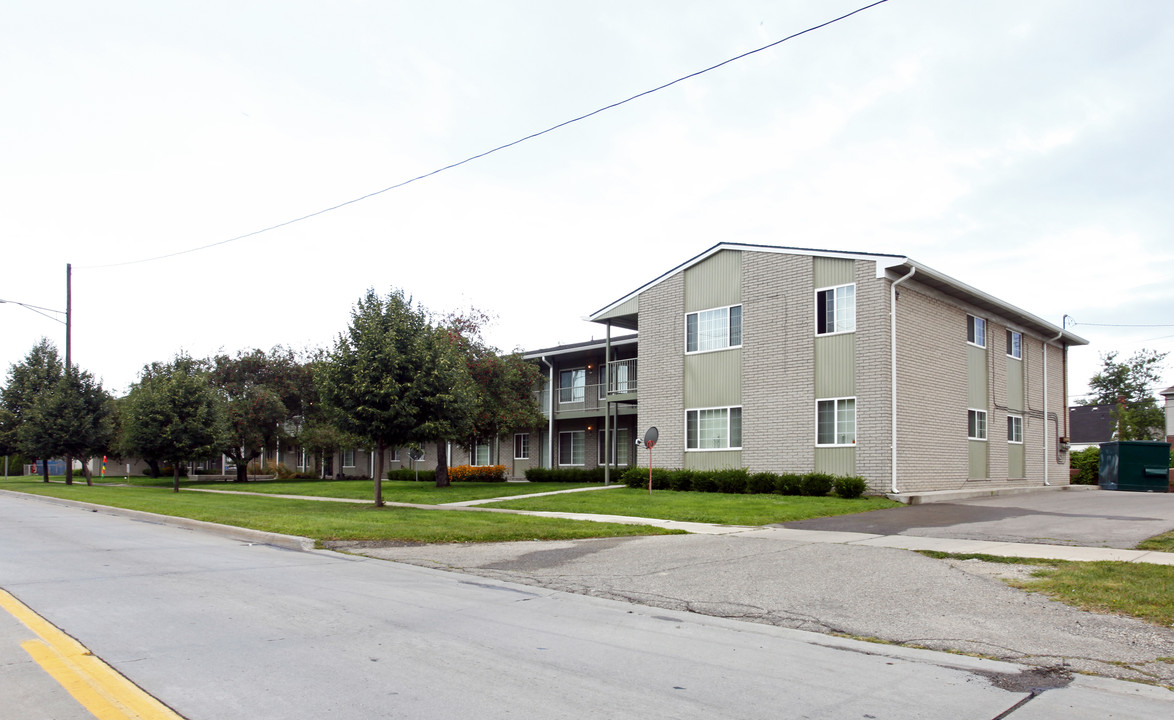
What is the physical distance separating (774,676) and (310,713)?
3.05m

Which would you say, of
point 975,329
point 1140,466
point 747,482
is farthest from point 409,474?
point 1140,466

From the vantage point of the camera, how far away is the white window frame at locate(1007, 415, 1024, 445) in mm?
28109

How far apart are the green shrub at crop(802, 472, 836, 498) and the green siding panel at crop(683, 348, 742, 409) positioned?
3823 mm

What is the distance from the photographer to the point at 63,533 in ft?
50.0

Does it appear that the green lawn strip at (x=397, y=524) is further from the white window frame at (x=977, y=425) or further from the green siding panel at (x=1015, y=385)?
the green siding panel at (x=1015, y=385)

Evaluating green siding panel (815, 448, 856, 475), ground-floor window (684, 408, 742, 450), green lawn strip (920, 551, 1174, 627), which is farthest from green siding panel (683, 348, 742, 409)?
green lawn strip (920, 551, 1174, 627)

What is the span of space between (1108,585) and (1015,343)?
22.6m

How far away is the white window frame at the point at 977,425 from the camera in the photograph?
2544 centimetres

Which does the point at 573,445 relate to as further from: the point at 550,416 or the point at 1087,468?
the point at 1087,468

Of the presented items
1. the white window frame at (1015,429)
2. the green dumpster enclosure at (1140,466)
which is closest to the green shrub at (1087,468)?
the green dumpster enclosure at (1140,466)

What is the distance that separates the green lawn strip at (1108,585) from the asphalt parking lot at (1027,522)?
2432 millimetres

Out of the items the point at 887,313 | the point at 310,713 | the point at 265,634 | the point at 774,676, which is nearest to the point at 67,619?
the point at 265,634

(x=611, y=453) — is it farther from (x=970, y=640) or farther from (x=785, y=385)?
(x=970, y=640)

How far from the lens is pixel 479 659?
598cm
